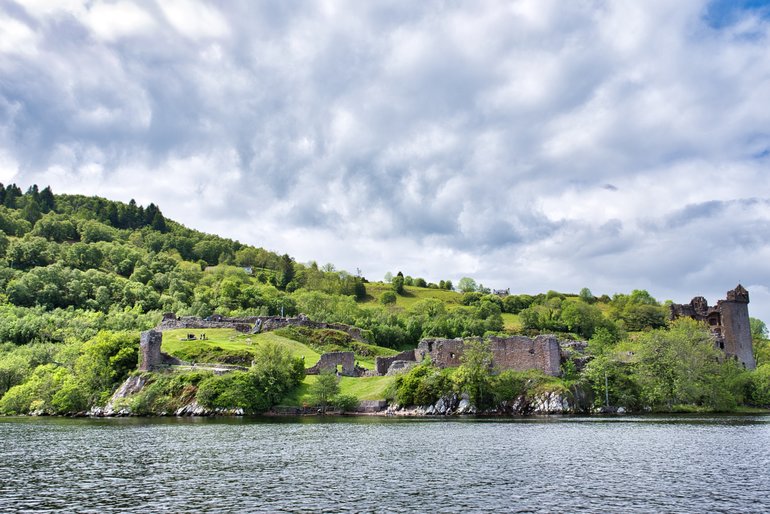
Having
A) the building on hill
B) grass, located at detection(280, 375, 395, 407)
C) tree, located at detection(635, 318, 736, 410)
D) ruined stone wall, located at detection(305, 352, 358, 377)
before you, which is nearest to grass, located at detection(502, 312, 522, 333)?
the building on hill

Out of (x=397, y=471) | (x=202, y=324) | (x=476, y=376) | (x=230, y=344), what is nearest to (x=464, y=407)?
(x=476, y=376)

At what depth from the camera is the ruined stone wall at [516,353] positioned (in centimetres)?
7269

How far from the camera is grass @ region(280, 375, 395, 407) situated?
72.4 meters

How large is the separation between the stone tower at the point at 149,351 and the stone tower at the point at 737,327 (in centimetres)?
9238

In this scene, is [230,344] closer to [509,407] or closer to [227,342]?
[227,342]

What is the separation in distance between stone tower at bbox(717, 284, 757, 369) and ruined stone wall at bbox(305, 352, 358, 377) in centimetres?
6587

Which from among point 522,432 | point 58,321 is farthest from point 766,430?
point 58,321

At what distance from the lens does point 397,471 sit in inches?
1067

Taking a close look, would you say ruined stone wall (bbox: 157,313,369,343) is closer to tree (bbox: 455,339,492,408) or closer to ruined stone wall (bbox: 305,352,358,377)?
ruined stone wall (bbox: 305,352,358,377)

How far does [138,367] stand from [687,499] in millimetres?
75964

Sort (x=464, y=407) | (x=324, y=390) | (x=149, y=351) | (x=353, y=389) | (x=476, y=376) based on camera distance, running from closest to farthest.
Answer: (x=476, y=376)
(x=464, y=407)
(x=324, y=390)
(x=353, y=389)
(x=149, y=351)

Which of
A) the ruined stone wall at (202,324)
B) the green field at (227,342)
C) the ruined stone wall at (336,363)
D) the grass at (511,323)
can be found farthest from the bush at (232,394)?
the grass at (511,323)

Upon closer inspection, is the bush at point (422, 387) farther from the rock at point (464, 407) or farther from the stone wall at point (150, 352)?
the stone wall at point (150, 352)

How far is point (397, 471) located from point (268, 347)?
5077cm
